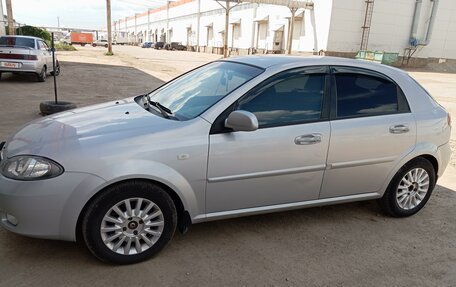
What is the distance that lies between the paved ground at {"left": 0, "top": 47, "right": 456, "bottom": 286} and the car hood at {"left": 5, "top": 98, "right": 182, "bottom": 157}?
2.90 feet

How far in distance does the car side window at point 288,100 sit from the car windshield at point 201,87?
0.62 ft

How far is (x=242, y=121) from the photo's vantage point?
302cm

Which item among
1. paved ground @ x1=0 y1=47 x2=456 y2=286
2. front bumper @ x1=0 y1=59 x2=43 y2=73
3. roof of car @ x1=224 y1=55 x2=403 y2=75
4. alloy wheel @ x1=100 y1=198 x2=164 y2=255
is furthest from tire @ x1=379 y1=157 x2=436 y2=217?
front bumper @ x1=0 y1=59 x2=43 y2=73

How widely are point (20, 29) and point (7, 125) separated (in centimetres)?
2582

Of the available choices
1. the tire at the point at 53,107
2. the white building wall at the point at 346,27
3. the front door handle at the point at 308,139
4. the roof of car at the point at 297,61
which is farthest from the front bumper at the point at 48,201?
the white building wall at the point at 346,27

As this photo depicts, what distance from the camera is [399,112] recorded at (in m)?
3.88

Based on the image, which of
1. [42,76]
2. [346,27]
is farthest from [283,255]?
[346,27]

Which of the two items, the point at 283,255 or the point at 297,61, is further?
the point at 297,61

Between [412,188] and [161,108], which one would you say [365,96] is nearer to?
[412,188]

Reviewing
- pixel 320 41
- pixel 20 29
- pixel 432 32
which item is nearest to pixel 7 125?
pixel 20 29

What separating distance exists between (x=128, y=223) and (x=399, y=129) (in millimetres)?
2703

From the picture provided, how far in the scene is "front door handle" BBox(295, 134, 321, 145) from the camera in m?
3.38

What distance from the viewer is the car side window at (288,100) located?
3.33 metres

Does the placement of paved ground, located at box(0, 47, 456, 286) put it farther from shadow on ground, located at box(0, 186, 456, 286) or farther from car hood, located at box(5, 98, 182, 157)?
car hood, located at box(5, 98, 182, 157)
